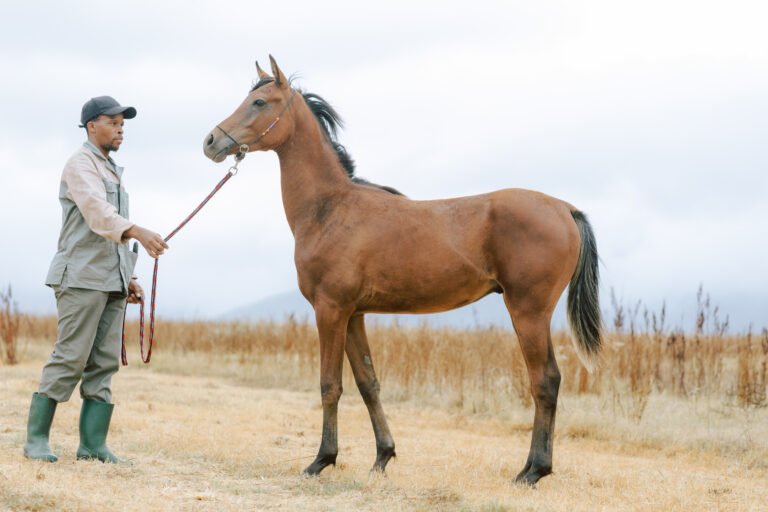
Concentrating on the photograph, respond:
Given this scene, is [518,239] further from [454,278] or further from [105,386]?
[105,386]

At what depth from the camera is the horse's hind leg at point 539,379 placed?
523 cm

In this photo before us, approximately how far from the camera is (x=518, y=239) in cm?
528

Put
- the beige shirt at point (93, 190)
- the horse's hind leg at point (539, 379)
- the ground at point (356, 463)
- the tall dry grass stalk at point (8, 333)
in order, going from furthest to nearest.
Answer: the tall dry grass stalk at point (8, 333) → the horse's hind leg at point (539, 379) → the beige shirt at point (93, 190) → the ground at point (356, 463)

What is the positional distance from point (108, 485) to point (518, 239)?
3.00 meters

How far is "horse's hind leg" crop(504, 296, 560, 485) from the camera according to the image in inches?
206

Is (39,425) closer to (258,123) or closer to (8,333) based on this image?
(258,123)

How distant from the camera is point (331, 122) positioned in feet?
19.6

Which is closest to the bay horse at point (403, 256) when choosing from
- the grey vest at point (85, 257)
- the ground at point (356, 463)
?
the ground at point (356, 463)

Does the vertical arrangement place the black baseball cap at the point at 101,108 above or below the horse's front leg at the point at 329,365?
above

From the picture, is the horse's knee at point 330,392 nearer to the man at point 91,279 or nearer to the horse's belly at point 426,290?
the horse's belly at point 426,290

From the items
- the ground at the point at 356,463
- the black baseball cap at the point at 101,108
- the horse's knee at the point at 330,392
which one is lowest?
the ground at the point at 356,463

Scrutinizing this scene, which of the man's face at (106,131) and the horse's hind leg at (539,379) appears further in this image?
the man's face at (106,131)

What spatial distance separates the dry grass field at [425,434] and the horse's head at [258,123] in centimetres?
228

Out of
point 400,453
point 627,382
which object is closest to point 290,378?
point 627,382
